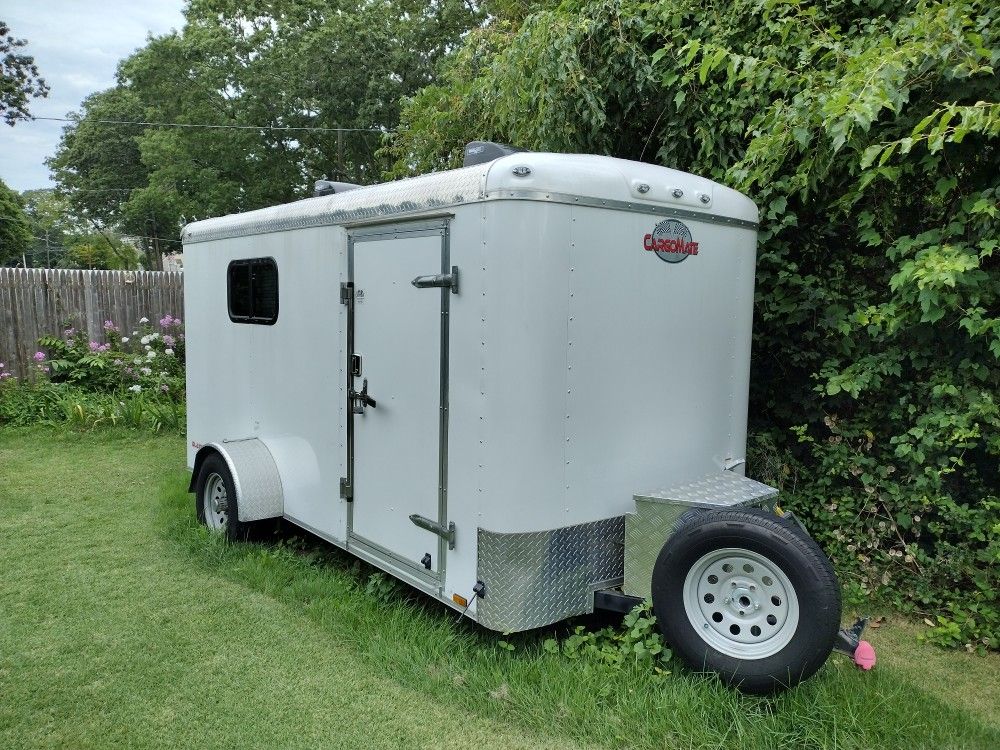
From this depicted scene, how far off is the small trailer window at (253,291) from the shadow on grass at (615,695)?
204 cm

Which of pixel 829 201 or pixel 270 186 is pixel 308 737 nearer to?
pixel 829 201

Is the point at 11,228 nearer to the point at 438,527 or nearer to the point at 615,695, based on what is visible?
the point at 438,527

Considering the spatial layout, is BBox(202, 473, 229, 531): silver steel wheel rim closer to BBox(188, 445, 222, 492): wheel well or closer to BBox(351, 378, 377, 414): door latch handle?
BBox(188, 445, 222, 492): wheel well

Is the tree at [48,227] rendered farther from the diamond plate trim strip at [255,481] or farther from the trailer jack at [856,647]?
the trailer jack at [856,647]

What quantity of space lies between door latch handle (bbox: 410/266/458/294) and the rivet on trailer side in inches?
0.6

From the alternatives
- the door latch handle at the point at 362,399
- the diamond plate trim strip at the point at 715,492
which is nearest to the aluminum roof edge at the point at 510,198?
the door latch handle at the point at 362,399

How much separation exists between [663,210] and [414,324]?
1326 millimetres

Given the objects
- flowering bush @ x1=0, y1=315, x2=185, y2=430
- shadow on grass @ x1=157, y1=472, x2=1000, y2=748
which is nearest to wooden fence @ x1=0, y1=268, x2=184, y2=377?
flowering bush @ x1=0, y1=315, x2=185, y2=430

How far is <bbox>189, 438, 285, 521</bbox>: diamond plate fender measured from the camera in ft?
16.1

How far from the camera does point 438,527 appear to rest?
11.9ft

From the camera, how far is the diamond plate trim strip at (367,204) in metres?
3.44

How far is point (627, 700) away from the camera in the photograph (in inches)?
123

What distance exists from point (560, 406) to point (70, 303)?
944cm

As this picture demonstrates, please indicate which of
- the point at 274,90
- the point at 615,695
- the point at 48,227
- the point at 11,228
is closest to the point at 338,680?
the point at 615,695
